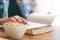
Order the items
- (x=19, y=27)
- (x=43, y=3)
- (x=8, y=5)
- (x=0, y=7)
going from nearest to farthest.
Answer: (x=19, y=27)
(x=0, y=7)
(x=8, y=5)
(x=43, y=3)

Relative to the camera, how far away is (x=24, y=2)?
2.61 meters

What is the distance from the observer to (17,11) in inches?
102

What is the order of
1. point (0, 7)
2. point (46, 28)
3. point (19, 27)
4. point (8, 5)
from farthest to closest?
point (8, 5) → point (0, 7) → point (46, 28) → point (19, 27)

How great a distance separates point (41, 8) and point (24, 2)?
37 centimetres

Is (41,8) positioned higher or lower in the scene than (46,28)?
lower

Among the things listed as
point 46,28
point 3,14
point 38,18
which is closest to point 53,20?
point 38,18

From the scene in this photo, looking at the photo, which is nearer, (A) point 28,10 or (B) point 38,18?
(B) point 38,18

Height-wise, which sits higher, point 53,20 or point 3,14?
point 53,20

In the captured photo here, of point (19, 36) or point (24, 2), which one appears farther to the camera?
point (24, 2)

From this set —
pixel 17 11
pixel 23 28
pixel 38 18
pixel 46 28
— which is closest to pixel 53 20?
pixel 38 18

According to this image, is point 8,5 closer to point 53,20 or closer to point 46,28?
point 53,20

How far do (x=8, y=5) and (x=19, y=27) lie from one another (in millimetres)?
1804

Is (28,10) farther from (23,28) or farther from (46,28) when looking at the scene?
(23,28)

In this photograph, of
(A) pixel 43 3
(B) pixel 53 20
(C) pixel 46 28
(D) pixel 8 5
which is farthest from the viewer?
(A) pixel 43 3
